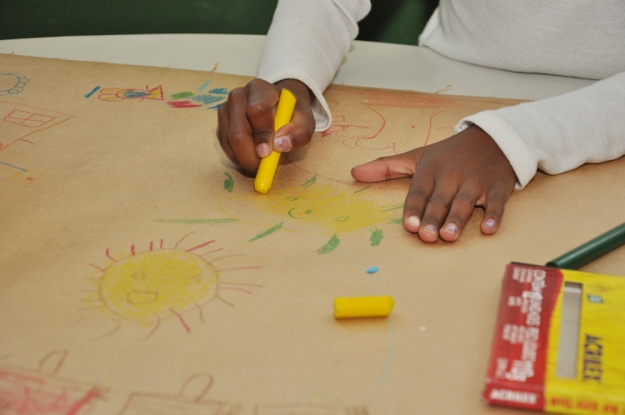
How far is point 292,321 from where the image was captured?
424mm

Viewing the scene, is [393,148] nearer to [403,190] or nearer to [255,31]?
[403,190]

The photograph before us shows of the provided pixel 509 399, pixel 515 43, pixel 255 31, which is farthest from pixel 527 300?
pixel 255 31

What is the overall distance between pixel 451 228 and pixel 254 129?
21cm

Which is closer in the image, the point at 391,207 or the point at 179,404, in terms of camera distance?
the point at 179,404

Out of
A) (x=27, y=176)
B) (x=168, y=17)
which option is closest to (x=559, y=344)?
(x=27, y=176)

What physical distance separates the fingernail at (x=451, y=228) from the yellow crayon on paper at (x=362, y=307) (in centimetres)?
12

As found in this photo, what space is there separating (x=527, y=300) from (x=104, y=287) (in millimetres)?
290

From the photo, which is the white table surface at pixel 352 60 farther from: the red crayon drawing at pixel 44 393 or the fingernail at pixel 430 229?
the red crayon drawing at pixel 44 393

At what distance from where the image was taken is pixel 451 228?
52 centimetres

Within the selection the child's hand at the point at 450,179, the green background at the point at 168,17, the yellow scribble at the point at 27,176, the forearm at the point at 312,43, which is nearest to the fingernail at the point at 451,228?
the child's hand at the point at 450,179

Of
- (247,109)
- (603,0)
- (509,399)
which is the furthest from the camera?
(603,0)

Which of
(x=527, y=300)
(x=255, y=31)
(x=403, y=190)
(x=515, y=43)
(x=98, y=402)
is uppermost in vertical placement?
(x=255, y=31)

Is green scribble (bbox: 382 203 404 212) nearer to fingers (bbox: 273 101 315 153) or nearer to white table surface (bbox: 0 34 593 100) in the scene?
fingers (bbox: 273 101 315 153)

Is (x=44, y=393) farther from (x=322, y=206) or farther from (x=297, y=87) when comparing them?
(x=297, y=87)
